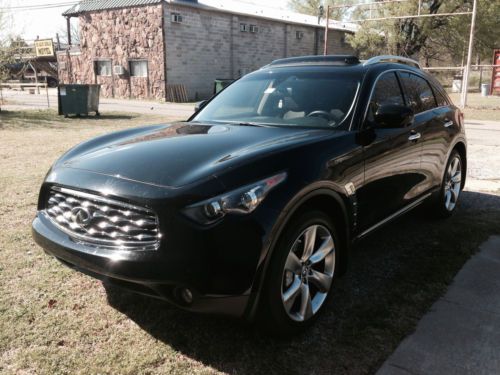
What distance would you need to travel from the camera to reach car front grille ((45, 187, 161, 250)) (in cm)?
249

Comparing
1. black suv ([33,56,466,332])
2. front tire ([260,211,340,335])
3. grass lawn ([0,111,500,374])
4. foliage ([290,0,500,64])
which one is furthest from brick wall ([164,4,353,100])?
front tire ([260,211,340,335])

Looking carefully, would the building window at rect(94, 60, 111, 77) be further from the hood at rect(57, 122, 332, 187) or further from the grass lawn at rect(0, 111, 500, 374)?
the hood at rect(57, 122, 332, 187)

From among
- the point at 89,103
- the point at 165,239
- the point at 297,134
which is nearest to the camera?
the point at 165,239

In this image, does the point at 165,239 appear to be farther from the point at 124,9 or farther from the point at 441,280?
the point at 124,9

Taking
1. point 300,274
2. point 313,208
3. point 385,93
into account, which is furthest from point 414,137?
point 300,274

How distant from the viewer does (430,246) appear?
4449mm

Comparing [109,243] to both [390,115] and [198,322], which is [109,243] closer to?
[198,322]

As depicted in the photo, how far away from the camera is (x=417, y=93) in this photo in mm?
4590

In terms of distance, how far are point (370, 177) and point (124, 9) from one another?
89.0ft

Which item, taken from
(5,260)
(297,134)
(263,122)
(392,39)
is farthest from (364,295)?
(392,39)

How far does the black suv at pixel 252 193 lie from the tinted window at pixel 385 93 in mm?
20

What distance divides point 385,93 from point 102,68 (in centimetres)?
2892

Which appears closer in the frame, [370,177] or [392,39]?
[370,177]

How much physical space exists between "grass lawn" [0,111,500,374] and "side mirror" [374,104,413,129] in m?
1.22
